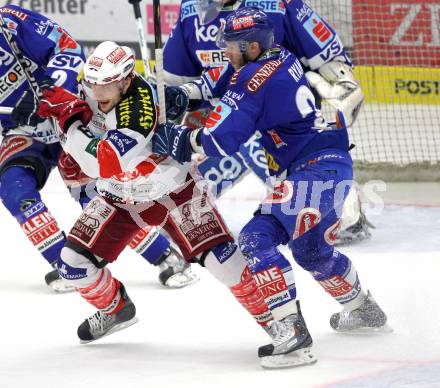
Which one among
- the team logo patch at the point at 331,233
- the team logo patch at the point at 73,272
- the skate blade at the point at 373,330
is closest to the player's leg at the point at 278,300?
the team logo patch at the point at 331,233

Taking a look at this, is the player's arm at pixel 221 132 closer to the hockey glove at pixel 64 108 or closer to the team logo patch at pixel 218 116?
the team logo patch at pixel 218 116

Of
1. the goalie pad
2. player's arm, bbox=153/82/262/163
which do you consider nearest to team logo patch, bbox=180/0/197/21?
the goalie pad

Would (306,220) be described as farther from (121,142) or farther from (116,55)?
(116,55)

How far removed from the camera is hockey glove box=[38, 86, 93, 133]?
342 centimetres

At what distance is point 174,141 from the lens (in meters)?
3.35

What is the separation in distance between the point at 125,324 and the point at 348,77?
1835 mm

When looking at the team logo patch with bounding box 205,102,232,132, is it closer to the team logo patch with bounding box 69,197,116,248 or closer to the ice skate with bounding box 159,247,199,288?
the team logo patch with bounding box 69,197,116,248

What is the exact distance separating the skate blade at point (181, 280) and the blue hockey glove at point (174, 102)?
0.94 meters

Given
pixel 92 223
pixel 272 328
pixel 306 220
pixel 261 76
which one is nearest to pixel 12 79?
pixel 92 223

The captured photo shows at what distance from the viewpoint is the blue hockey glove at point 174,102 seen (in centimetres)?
377

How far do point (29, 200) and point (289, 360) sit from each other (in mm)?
1645

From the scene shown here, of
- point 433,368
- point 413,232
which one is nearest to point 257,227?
point 433,368

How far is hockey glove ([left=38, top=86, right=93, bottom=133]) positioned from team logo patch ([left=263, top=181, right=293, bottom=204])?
2.28 feet

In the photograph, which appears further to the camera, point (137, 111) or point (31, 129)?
point (31, 129)
